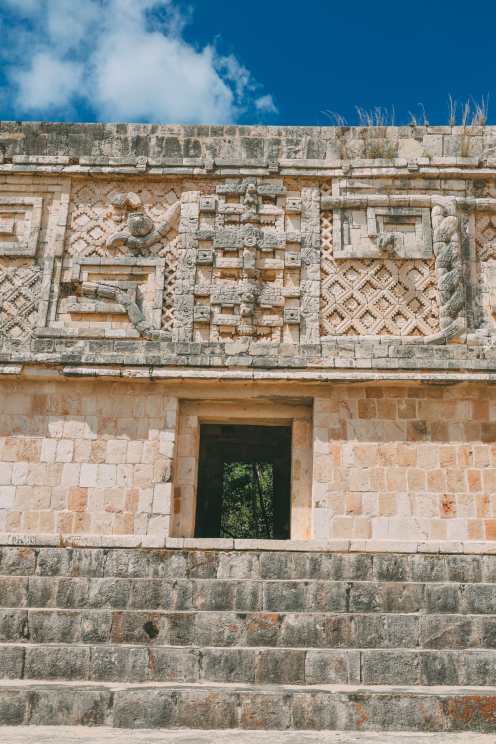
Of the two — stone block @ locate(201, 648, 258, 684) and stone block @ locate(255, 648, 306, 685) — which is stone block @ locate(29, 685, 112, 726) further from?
stone block @ locate(255, 648, 306, 685)

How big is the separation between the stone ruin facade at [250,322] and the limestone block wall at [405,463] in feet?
0.07

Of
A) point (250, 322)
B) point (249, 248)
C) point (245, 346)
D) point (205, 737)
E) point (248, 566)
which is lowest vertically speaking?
point (205, 737)

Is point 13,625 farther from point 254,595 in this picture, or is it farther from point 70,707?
point 254,595

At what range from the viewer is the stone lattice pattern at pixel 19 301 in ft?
27.6

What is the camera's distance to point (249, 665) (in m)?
4.69

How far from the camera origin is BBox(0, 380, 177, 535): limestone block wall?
7715 millimetres

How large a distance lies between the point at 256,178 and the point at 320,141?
3.05 feet

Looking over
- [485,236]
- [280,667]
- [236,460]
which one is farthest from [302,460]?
[236,460]

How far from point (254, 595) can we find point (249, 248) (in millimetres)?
4467

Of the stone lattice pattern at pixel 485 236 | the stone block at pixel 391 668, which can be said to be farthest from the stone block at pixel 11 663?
the stone lattice pattern at pixel 485 236

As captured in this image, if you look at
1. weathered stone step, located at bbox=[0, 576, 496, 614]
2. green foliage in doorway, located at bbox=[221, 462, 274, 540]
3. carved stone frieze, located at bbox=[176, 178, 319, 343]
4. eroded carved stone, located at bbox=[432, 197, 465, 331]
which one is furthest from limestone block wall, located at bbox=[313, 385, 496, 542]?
green foliage in doorway, located at bbox=[221, 462, 274, 540]

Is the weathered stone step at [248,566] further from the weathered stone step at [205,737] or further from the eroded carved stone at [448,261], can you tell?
the eroded carved stone at [448,261]

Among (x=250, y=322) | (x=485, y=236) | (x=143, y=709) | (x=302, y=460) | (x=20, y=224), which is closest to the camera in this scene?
(x=143, y=709)

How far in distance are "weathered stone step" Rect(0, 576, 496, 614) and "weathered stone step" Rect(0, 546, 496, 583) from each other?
0.27 m
